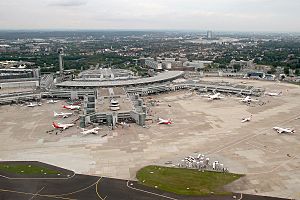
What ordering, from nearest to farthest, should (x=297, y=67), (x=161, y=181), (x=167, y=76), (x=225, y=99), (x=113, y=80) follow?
(x=161, y=181) → (x=225, y=99) → (x=113, y=80) → (x=167, y=76) → (x=297, y=67)

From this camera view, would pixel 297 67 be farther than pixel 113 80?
Yes

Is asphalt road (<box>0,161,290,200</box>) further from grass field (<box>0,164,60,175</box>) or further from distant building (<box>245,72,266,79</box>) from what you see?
distant building (<box>245,72,266,79</box>)

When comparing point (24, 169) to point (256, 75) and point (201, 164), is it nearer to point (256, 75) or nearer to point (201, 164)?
point (201, 164)

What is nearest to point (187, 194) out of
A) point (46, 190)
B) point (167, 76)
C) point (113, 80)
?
point (46, 190)

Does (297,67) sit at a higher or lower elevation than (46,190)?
higher

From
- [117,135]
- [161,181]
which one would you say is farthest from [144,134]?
[161,181]

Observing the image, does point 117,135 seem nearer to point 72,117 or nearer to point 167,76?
point 72,117

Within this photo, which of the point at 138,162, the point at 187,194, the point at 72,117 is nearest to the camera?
the point at 187,194
